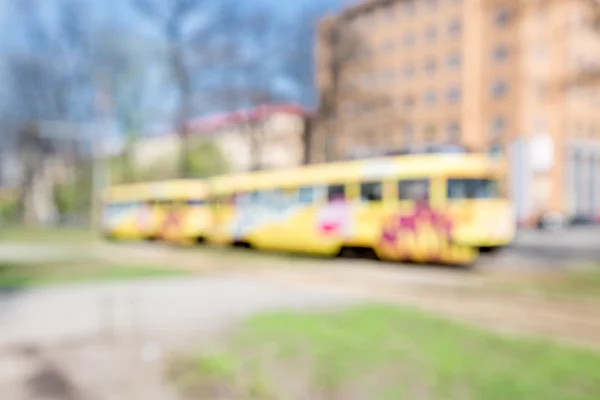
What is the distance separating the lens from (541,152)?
1759 inches

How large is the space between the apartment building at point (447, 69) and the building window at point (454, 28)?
0.05 meters

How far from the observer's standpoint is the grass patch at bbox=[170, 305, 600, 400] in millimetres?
4012

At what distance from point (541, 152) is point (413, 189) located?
34953mm

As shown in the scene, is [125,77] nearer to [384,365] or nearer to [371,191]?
[371,191]

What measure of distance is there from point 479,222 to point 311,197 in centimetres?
500

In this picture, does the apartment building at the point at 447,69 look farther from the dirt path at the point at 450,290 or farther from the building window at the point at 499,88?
the dirt path at the point at 450,290

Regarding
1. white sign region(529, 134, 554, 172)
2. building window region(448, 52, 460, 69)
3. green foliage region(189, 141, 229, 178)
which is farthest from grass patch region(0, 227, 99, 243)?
white sign region(529, 134, 554, 172)

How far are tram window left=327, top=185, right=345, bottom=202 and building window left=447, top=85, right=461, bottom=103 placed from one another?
10.1m

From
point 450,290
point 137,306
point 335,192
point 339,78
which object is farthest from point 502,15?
point 339,78

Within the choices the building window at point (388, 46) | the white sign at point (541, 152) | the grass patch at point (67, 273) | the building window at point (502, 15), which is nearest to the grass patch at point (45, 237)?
the grass patch at point (67, 273)

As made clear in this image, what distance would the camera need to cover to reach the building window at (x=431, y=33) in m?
17.5

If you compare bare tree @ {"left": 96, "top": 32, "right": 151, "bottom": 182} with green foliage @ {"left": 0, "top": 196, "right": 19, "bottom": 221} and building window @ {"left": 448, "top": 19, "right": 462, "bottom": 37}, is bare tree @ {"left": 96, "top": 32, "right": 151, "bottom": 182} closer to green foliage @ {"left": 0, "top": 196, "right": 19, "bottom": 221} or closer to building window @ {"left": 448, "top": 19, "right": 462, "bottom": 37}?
building window @ {"left": 448, "top": 19, "right": 462, "bottom": 37}

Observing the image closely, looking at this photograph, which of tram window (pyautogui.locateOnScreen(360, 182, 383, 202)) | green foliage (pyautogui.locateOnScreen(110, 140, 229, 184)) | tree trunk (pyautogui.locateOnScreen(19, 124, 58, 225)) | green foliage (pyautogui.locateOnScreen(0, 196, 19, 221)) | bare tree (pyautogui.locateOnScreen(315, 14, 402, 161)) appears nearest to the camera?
tram window (pyautogui.locateOnScreen(360, 182, 383, 202))

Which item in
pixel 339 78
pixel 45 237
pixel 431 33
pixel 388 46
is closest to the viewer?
pixel 431 33
